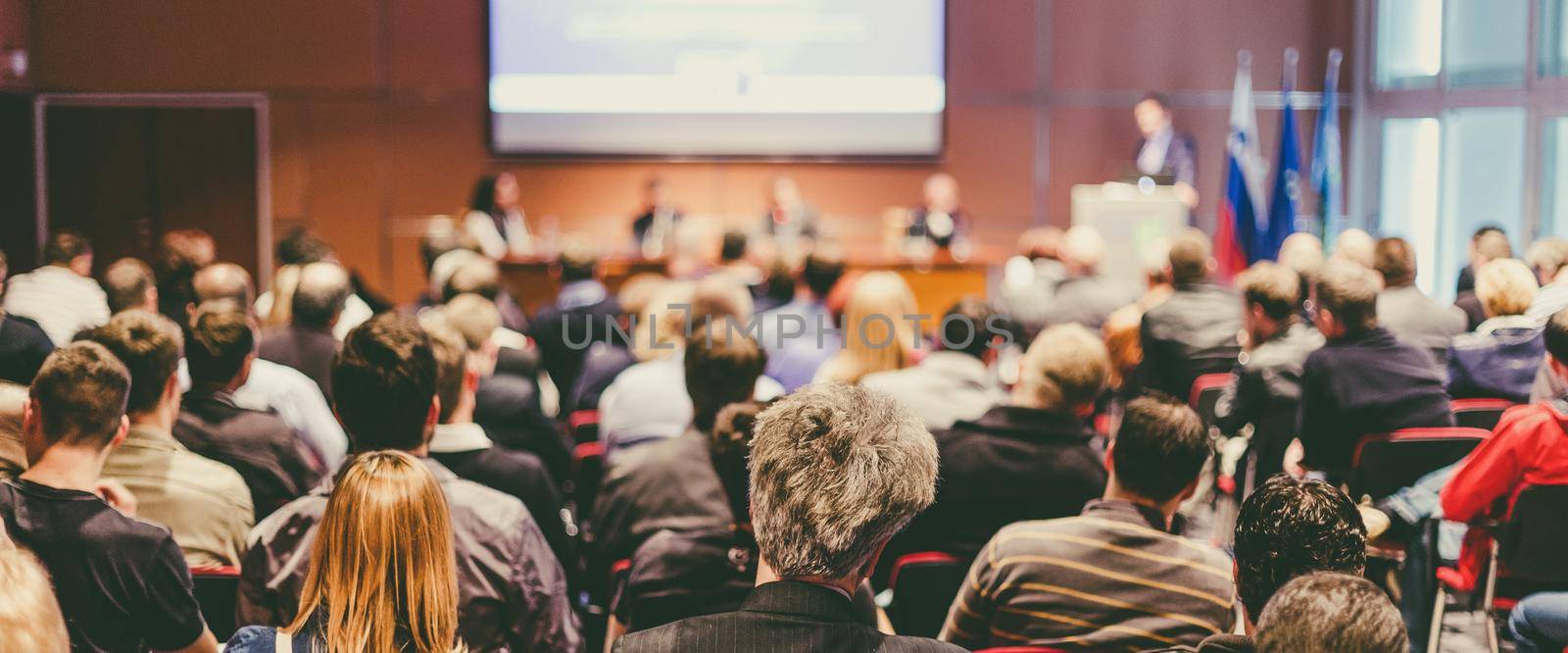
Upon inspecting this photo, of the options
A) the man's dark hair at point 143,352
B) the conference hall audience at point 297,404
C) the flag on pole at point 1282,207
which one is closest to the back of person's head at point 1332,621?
the man's dark hair at point 143,352

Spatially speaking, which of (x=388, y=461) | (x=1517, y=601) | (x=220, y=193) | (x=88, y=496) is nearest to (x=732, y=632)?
(x=388, y=461)

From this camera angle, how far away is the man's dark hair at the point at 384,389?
9.12 feet

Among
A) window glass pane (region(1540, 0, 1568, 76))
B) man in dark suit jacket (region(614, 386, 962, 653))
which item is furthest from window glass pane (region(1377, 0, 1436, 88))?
man in dark suit jacket (region(614, 386, 962, 653))

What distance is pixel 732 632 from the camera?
1.75 metres

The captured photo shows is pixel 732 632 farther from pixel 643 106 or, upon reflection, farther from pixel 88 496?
pixel 643 106

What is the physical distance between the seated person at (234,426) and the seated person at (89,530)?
0.95 meters

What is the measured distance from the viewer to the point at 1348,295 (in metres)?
4.34

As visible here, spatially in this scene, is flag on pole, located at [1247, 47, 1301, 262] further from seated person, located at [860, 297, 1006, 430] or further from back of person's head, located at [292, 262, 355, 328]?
back of person's head, located at [292, 262, 355, 328]

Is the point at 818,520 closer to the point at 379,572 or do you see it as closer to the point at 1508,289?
the point at 379,572

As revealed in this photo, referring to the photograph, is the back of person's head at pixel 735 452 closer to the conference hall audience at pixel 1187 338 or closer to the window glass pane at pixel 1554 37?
the conference hall audience at pixel 1187 338

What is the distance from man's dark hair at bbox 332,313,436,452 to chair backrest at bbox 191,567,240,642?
404mm

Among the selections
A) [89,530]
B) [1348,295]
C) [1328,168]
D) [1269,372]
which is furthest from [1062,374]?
[1328,168]

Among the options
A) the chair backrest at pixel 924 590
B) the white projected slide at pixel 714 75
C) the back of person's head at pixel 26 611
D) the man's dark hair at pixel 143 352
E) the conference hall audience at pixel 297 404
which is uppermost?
the white projected slide at pixel 714 75

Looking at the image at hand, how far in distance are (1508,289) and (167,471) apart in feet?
14.9
